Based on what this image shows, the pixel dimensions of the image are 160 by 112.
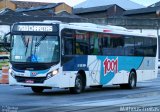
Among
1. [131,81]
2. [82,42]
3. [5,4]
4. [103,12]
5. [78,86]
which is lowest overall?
[131,81]

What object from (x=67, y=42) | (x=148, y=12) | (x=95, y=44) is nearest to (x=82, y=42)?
(x=95, y=44)

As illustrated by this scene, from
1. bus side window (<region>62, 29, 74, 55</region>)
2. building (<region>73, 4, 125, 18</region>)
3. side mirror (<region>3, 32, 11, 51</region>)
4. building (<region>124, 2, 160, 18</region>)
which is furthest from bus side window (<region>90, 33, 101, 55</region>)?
building (<region>73, 4, 125, 18</region>)

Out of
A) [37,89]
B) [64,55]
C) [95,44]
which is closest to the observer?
[64,55]

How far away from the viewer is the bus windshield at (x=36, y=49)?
19984 millimetres

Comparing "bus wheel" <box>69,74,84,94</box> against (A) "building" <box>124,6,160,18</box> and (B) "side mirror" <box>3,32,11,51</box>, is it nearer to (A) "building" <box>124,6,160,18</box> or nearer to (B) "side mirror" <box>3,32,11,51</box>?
(B) "side mirror" <box>3,32,11,51</box>

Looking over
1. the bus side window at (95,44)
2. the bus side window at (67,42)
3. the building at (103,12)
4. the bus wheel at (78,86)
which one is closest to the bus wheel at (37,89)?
the bus wheel at (78,86)

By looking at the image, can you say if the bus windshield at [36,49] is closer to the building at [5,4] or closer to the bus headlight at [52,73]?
the bus headlight at [52,73]

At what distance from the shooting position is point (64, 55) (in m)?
20.3

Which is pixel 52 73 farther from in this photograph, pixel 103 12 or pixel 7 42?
pixel 103 12

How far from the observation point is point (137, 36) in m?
27.3

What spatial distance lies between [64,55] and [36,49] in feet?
3.83

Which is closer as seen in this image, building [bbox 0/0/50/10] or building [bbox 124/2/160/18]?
building [bbox 124/2/160/18]

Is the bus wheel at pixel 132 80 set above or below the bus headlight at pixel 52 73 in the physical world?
below

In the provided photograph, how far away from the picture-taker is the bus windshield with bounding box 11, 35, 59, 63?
1998cm
